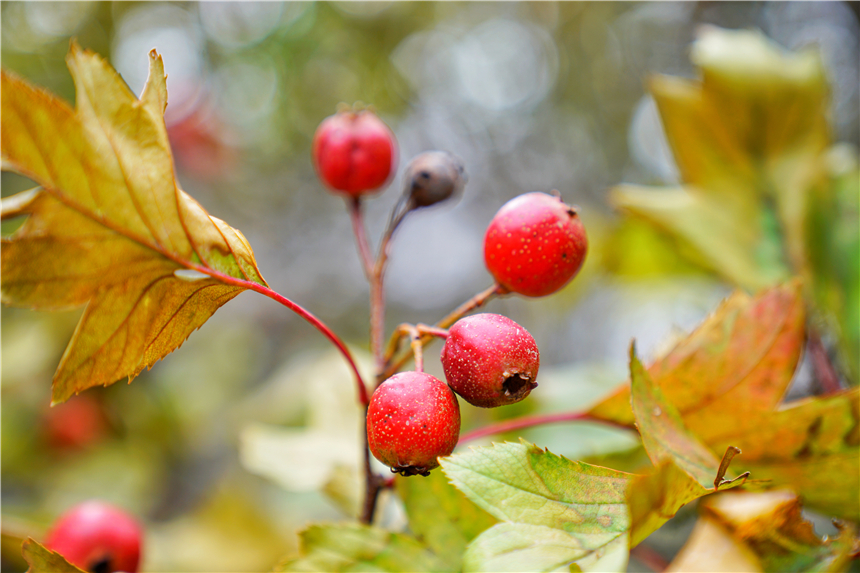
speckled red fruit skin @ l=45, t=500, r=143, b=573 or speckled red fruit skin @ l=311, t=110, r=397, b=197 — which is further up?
speckled red fruit skin @ l=311, t=110, r=397, b=197

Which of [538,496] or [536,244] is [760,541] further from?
[536,244]

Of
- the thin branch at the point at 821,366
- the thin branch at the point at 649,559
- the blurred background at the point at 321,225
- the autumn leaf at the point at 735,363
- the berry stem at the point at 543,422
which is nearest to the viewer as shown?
the autumn leaf at the point at 735,363

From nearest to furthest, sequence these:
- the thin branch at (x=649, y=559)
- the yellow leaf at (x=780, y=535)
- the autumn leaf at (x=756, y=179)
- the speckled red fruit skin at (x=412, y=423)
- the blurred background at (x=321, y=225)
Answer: the speckled red fruit skin at (x=412, y=423) → the yellow leaf at (x=780, y=535) → the thin branch at (x=649, y=559) → the autumn leaf at (x=756, y=179) → the blurred background at (x=321, y=225)

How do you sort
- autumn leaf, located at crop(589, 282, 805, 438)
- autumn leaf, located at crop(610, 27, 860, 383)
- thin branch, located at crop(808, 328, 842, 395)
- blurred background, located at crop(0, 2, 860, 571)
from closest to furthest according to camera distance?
1. autumn leaf, located at crop(589, 282, 805, 438)
2. thin branch, located at crop(808, 328, 842, 395)
3. autumn leaf, located at crop(610, 27, 860, 383)
4. blurred background, located at crop(0, 2, 860, 571)

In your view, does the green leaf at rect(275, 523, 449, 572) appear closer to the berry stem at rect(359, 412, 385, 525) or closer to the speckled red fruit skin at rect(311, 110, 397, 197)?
the berry stem at rect(359, 412, 385, 525)

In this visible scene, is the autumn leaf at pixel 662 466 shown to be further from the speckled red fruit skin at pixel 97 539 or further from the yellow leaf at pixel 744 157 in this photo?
the speckled red fruit skin at pixel 97 539

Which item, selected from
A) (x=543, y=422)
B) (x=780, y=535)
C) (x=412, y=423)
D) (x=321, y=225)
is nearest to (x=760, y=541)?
(x=780, y=535)

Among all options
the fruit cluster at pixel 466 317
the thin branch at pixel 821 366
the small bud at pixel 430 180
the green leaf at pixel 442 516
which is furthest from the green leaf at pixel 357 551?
the thin branch at pixel 821 366

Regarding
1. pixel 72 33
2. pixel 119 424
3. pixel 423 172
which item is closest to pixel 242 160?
pixel 72 33

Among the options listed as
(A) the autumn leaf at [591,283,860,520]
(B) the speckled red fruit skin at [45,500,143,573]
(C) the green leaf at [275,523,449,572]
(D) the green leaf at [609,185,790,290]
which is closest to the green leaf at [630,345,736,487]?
(A) the autumn leaf at [591,283,860,520]
